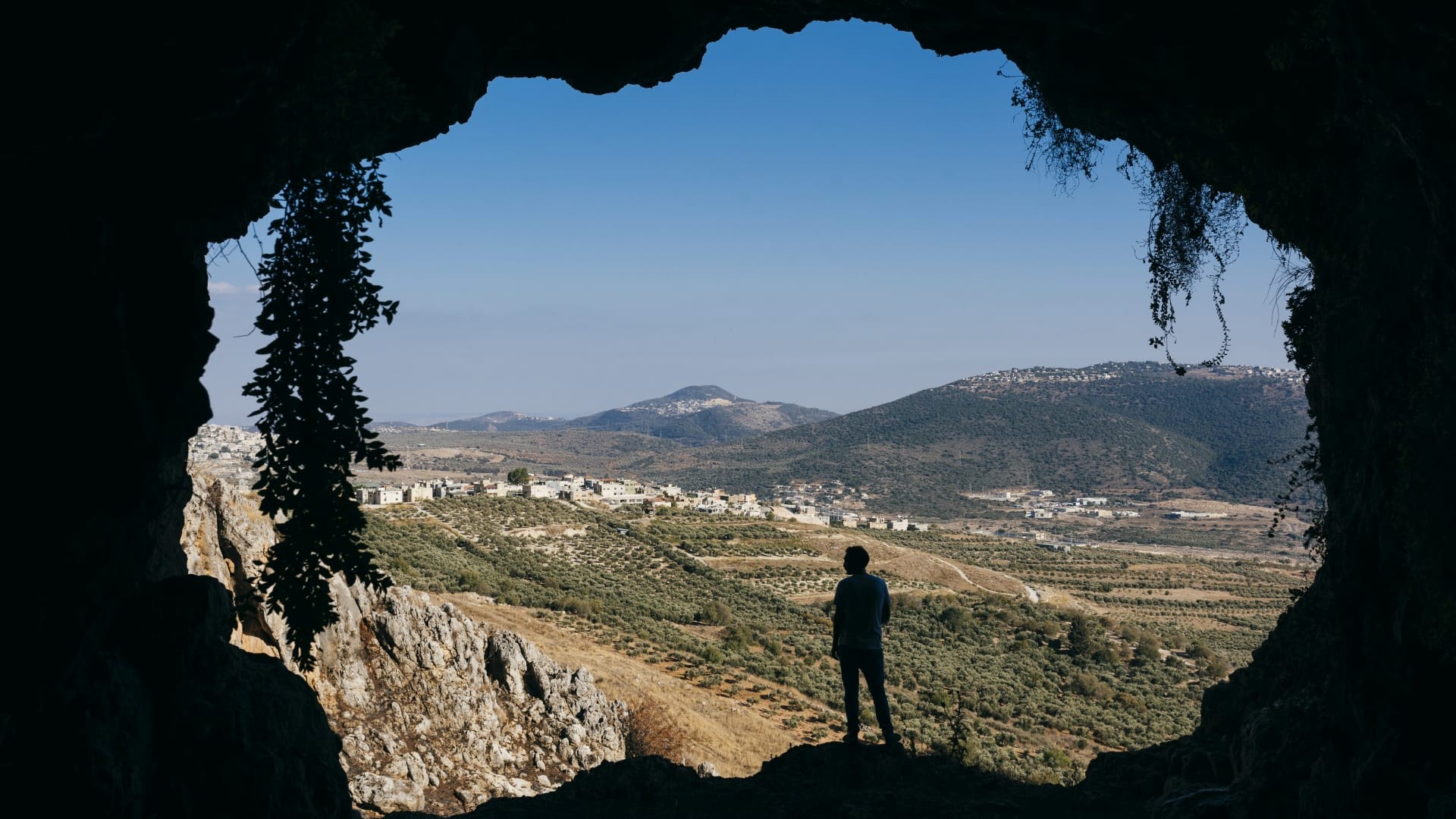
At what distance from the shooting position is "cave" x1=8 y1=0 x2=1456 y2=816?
432 cm

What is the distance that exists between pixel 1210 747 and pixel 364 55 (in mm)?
9121

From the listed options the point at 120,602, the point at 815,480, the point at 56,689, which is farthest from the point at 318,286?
the point at 815,480

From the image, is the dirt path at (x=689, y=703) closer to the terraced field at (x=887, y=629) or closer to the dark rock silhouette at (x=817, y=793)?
the terraced field at (x=887, y=629)

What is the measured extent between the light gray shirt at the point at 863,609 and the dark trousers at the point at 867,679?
0.30 ft

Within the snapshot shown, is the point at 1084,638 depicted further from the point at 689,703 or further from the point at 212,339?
the point at 212,339

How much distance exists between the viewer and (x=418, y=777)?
42.5 feet

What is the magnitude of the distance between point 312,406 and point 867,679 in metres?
5.34

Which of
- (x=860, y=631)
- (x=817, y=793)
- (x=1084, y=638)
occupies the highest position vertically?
(x=860, y=631)

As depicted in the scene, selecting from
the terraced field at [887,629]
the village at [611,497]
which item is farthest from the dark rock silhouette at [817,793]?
the village at [611,497]

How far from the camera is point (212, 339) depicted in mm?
5957

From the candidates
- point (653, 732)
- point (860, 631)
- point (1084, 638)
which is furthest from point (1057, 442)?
point (860, 631)

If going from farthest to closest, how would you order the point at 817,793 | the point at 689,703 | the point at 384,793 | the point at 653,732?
the point at 689,703 → the point at 653,732 → the point at 384,793 → the point at 817,793

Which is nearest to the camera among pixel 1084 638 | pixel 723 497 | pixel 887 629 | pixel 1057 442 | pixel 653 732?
pixel 653 732

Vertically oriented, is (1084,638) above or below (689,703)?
below
